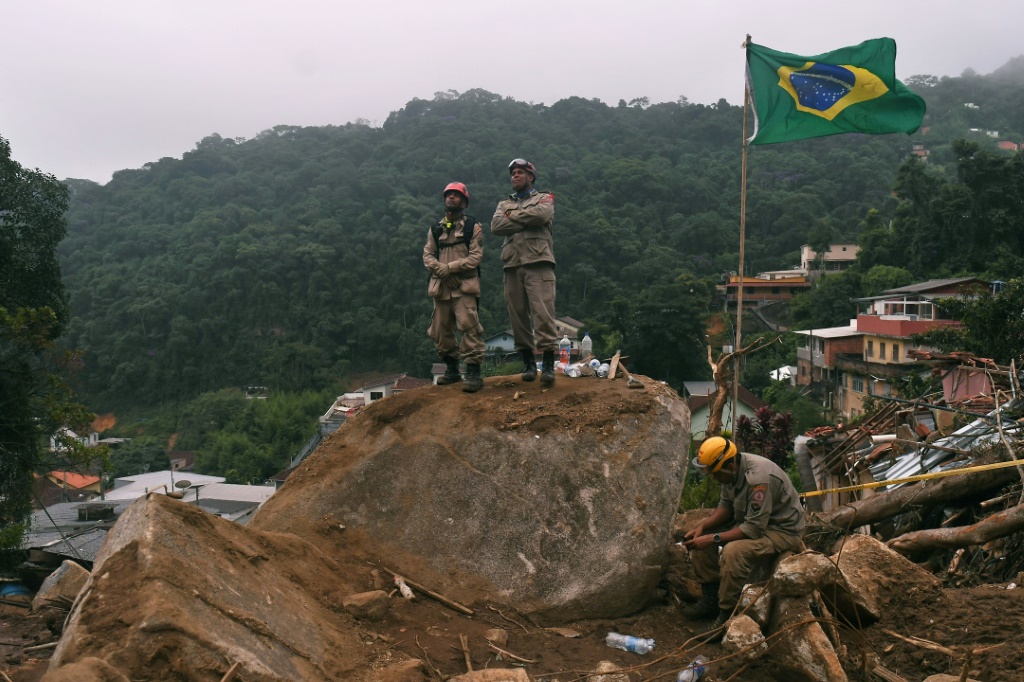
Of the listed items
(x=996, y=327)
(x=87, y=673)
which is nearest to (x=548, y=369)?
(x=87, y=673)

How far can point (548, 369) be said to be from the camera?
8242mm

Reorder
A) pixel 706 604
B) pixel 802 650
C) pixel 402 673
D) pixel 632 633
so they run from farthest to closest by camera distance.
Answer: pixel 706 604 < pixel 632 633 < pixel 802 650 < pixel 402 673

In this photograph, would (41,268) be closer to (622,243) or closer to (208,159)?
(622,243)

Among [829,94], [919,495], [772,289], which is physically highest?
[829,94]

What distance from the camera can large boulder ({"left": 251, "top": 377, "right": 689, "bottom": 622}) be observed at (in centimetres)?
645

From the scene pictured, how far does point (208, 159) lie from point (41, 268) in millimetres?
86872

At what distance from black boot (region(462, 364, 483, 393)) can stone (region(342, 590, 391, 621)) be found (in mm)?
2650

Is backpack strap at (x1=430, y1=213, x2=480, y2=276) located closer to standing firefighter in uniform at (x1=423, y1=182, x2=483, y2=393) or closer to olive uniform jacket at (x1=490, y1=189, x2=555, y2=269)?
standing firefighter in uniform at (x1=423, y1=182, x2=483, y2=393)

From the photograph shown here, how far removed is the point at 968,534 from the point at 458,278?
498cm

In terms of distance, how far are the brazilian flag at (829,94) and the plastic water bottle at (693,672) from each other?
715 cm

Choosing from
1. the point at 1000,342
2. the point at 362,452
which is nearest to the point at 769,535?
the point at 362,452

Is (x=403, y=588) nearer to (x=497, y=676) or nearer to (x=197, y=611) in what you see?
(x=497, y=676)

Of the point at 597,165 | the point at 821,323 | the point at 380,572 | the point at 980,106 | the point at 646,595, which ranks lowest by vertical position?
the point at 821,323

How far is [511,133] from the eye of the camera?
324ft
